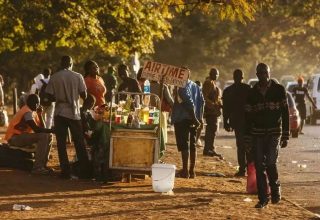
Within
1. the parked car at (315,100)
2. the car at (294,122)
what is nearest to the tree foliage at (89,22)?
the car at (294,122)

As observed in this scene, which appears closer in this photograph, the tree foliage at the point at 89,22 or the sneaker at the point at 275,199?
the sneaker at the point at 275,199

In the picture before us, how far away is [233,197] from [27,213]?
10.4 ft

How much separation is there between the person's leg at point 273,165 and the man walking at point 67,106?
3.61 meters

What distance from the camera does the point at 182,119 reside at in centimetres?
1521

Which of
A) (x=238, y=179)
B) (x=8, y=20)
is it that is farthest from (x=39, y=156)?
(x=8, y=20)

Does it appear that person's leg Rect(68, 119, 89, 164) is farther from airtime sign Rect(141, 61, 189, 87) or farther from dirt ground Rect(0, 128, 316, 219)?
airtime sign Rect(141, 61, 189, 87)

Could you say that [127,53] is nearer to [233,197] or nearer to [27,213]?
[233,197]

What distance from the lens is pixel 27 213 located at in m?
11.1

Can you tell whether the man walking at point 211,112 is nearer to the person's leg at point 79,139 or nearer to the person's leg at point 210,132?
the person's leg at point 210,132

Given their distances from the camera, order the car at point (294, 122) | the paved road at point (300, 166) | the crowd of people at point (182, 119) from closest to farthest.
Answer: the crowd of people at point (182, 119) < the paved road at point (300, 166) < the car at point (294, 122)

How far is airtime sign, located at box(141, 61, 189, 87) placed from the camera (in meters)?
14.2

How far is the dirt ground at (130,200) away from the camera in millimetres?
11156

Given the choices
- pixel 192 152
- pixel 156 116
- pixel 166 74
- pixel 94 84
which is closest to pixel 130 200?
pixel 156 116

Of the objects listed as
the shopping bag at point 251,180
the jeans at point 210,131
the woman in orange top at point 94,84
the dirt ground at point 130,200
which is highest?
the woman in orange top at point 94,84
